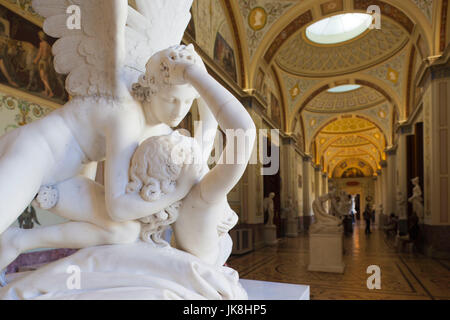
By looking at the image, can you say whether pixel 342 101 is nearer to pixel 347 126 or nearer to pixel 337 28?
pixel 337 28

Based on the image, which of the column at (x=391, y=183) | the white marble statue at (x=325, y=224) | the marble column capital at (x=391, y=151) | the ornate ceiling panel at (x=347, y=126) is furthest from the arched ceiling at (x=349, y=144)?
the white marble statue at (x=325, y=224)

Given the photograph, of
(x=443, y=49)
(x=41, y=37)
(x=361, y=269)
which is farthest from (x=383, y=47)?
(x=41, y=37)

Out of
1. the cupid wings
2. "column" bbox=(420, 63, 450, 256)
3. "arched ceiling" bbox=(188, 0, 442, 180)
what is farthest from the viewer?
"arched ceiling" bbox=(188, 0, 442, 180)

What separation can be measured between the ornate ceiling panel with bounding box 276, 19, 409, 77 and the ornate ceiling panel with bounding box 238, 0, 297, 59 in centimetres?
416

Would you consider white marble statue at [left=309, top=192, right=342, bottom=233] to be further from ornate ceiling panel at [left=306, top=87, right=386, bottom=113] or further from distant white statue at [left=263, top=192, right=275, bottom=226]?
ornate ceiling panel at [left=306, top=87, right=386, bottom=113]

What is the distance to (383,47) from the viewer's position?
566 inches

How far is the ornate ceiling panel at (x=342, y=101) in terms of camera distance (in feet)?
65.4

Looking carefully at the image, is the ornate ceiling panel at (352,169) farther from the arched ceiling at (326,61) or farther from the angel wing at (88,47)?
the angel wing at (88,47)

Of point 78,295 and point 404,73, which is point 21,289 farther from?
point 404,73

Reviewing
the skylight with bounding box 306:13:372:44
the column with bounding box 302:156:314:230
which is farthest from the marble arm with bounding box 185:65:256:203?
the column with bounding box 302:156:314:230

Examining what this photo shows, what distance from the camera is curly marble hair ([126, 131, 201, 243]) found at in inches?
49.6

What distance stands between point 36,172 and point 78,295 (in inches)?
20.2

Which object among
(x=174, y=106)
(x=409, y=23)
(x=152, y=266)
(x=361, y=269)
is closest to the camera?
(x=152, y=266)
